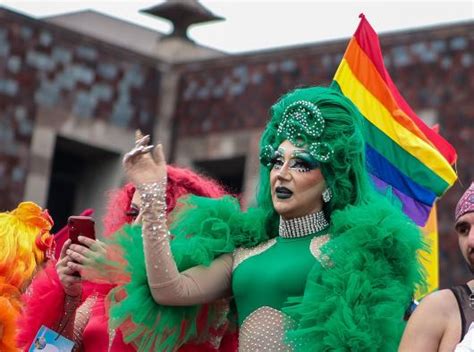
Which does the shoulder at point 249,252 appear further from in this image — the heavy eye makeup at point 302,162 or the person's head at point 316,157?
the heavy eye makeup at point 302,162

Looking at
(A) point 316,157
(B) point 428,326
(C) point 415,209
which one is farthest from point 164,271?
(C) point 415,209

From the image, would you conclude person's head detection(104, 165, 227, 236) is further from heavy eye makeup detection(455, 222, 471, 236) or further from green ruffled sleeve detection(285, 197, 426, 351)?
heavy eye makeup detection(455, 222, 471, 236)

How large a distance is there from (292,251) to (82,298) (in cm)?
123

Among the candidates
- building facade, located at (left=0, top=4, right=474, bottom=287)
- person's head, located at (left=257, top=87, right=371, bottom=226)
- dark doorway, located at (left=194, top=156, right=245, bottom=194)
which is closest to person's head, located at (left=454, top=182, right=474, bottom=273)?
person's head, located at (left=257, top=87, right=371, bottom=226)

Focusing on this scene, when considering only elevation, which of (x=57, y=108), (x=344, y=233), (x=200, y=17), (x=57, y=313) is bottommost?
(x=57, y=313)

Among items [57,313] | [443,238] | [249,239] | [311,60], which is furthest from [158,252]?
[311,60]

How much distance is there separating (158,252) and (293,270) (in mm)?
461

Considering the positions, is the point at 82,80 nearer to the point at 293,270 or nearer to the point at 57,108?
the point at 57,108

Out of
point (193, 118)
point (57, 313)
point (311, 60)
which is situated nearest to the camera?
point (57, 313)

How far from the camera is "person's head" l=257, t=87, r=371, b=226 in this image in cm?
563

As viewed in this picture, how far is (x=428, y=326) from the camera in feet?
16.6

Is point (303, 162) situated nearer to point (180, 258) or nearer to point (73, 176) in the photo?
point (180, 258)

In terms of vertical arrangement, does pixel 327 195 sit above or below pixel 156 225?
above

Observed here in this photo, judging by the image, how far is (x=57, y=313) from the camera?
20.6ft
